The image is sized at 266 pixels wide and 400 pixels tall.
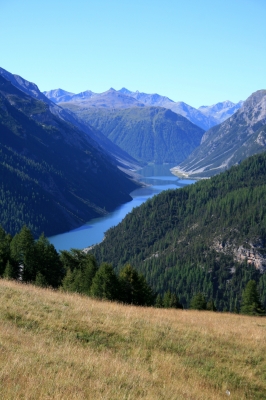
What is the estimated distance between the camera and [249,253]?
144 meters


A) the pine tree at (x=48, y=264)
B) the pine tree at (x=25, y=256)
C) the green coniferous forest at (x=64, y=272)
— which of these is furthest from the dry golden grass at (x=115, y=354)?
the pine tree at (x=48, y=264)

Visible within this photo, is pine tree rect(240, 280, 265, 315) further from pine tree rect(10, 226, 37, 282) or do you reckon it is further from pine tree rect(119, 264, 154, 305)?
pine tree rect(10, 226, 37, 282)

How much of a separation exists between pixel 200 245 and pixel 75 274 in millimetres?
109992

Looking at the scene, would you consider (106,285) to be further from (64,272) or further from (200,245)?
(200,245)

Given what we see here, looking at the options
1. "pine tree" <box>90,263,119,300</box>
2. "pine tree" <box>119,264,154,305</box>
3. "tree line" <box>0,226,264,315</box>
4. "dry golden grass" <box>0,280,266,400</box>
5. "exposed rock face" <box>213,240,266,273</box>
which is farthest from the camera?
"exposed rock face" <box>213,240,266,273</box>

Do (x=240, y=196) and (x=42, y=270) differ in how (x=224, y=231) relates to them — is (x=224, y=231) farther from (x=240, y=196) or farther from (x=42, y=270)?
(x=42, y=270)

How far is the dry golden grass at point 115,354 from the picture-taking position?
10609mm

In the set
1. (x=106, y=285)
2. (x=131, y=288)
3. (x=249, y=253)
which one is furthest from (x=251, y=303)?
(x=249, y=253)

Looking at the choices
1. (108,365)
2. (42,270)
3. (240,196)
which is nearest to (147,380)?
(108,365)

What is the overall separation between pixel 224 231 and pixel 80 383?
152 metres

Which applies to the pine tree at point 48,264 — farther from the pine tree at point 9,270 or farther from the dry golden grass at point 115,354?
the dry golden grass at point 115,354

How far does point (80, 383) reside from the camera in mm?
10688

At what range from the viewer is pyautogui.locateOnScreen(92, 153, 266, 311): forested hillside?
132 m

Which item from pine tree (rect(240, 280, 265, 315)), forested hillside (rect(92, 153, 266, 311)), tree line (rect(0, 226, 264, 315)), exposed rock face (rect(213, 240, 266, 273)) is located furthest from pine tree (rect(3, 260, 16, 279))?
exposed rock face (rect(213, 240, 266, 273))
